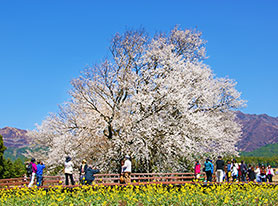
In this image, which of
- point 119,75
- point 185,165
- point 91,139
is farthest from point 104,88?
point 185,165

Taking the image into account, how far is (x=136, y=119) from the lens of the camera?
2334 centimetres

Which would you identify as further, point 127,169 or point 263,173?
point 263,173

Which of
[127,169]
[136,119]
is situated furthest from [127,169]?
[136,119]

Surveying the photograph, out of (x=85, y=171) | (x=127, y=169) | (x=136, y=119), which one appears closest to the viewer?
(x=85, y=171)

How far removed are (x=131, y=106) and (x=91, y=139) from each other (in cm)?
392

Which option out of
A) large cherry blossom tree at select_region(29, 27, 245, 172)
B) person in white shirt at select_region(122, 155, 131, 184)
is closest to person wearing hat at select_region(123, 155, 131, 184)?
person in white shirt at select_region(122, 155, 131, 184)

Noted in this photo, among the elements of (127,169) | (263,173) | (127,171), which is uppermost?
(127,169)

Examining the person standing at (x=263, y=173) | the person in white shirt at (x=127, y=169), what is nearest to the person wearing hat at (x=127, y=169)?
the person in white shirt at (x=127, y=169)

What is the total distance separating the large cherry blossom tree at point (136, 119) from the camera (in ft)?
76.3

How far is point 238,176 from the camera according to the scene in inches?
939

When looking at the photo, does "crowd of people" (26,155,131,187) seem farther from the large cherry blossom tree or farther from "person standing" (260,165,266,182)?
"person standing" (260,165,266,182)

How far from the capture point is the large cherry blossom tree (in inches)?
916

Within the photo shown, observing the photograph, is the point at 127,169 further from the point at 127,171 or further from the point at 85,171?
the point at 85,171

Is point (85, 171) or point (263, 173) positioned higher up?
point (85, 171)
